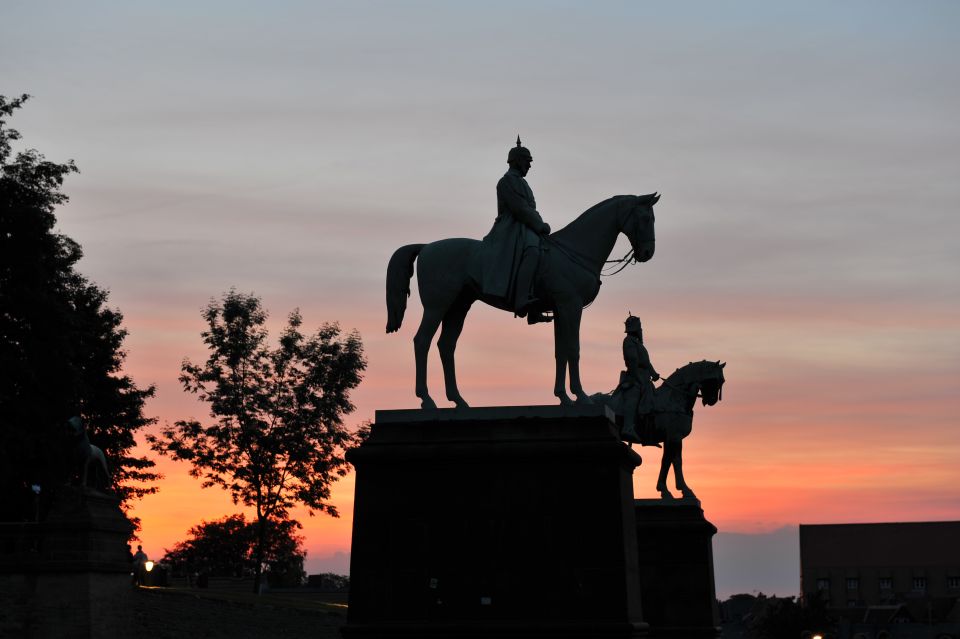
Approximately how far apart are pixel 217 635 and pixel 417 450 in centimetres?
2227

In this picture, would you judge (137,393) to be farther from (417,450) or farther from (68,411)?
(417,450)

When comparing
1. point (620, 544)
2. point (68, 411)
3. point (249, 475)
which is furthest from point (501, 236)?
point (249, 475)

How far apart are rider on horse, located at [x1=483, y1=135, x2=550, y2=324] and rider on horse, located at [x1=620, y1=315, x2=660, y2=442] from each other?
8.72 metres

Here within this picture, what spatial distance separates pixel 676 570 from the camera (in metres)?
29.2

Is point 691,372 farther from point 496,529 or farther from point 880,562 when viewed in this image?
point 880,562

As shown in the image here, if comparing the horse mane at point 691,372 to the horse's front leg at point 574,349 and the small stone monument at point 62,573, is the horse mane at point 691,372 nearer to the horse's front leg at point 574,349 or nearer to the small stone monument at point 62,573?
the horse's front leg at point 574,349

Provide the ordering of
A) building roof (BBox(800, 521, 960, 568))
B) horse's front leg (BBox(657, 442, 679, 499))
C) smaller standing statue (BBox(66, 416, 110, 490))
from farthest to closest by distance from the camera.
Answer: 1. building roof (BBox(800, 521, 960, 568))
2. smaller standing statue (BBox(66, 416, 110, 490))
3. horse's front leg (BBox(657, 442, 679, 499))

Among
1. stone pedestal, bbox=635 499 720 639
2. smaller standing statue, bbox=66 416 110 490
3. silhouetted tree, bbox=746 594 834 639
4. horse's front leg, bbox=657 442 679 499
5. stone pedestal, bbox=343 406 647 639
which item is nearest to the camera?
stone pedestal, bbox=343 406 647 639

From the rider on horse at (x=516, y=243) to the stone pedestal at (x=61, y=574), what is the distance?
19535 mm

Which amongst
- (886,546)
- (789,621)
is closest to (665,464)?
(789,621)

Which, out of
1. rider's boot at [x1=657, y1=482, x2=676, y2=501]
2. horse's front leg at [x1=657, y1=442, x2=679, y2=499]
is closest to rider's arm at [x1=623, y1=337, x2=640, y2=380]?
horse's front leg at [x1=657, y1=442, x2=679, y2=499]

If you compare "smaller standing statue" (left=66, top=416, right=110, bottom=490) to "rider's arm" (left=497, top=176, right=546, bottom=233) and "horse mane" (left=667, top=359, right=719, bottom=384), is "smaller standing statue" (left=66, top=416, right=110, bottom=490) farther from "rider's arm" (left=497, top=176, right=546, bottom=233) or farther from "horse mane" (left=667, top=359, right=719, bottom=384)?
"rider's arm" (left=497, top=176, right=546, bottom=233)

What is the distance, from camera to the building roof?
180375mm

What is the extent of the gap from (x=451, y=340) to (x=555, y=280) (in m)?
1.90
